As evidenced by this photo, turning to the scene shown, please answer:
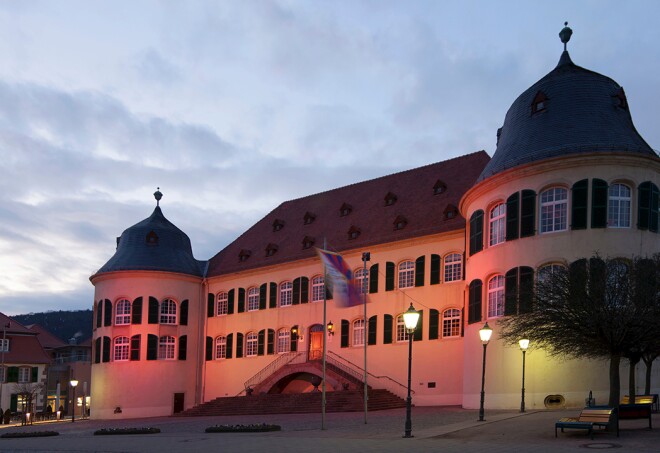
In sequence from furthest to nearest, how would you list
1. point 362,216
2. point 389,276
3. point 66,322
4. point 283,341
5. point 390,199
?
point 66,322
point 283,341
point 362,216
point 390,199
point 389,276

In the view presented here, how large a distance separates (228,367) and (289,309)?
6364 millimetres

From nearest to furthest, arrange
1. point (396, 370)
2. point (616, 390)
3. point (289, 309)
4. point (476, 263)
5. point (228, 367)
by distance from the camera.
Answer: point (616, 390) → point (476, 263) → point (396, 370) → point (289, 309) → point (228, 367)

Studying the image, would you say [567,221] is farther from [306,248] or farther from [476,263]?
[306,248]

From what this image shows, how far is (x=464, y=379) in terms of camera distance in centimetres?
3578

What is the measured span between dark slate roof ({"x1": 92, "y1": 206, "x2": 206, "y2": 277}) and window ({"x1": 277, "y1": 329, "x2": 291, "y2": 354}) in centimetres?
849

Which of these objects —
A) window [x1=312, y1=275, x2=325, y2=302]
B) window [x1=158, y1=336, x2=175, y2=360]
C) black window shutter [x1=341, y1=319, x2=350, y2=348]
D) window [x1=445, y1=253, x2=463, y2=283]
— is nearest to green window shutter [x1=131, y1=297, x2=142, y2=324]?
window [x1=158, y1=336, x2=175, y2=360]

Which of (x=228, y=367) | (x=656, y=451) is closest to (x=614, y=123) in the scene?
(x=656, y=451)

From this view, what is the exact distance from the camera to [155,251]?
5412 centimetres

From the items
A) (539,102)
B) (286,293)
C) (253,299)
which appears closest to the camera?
(539,102)

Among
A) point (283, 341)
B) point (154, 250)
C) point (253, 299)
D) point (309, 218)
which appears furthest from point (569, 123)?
point (154, 250)

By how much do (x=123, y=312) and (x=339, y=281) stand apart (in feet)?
91.1

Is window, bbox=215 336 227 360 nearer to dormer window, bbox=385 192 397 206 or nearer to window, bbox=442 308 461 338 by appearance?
dormer window, bbox=385 192 397 206

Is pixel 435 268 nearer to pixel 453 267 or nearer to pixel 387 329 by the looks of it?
pixel 453 267

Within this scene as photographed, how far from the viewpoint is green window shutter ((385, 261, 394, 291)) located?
143ft
